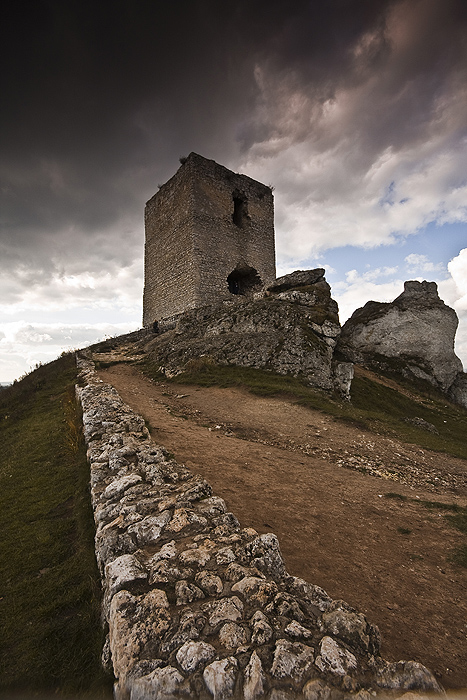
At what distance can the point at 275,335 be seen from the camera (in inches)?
710

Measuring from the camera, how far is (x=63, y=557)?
4223mm

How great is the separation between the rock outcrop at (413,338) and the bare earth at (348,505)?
17273 mm

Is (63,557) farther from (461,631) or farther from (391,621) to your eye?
(461,631)

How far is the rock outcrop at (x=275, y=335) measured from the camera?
16.8 metres

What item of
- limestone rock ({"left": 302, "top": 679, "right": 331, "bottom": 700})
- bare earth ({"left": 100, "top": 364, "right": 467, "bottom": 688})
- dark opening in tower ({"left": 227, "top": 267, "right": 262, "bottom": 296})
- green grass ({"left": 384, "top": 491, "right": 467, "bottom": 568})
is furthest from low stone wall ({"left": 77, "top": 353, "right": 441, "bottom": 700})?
dark opening in tower ({"left": 227, "top": 267, "right": 262, "bottom": 296})

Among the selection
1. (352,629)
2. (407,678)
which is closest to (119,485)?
(352,629)

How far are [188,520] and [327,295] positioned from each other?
1899cm

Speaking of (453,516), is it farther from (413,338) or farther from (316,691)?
(413,338)

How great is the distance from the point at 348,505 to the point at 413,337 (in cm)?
2524

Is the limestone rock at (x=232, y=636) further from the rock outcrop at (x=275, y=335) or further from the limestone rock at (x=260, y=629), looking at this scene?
the rock outcrop at (x=275, y=335)

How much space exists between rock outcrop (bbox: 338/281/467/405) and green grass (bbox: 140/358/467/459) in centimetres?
429

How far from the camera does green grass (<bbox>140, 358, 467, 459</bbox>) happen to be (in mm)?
11914

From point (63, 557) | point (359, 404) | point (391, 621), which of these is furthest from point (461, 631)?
point (359, 404)

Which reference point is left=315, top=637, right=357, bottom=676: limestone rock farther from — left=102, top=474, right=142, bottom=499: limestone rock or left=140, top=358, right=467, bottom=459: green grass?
left=140, top=358, right=467, bottom=459: green grass
